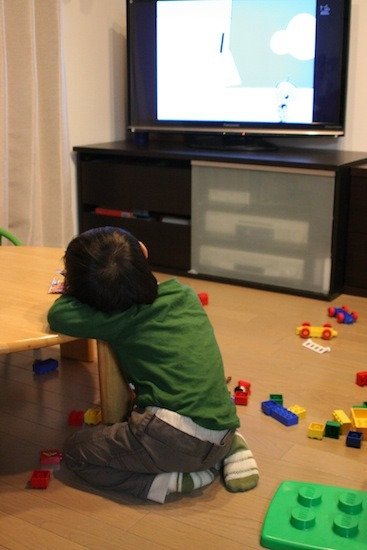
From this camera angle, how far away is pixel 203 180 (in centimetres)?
358

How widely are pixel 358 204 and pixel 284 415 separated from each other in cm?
143

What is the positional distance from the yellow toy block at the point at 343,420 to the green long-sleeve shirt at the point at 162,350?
1.47 feet

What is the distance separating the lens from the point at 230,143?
3.88 m

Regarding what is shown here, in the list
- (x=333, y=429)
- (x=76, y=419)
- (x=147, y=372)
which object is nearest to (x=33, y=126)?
(x=76, y=419)

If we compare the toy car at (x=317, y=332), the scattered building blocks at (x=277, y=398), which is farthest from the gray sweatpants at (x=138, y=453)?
the toy car at (x=317, y=332)

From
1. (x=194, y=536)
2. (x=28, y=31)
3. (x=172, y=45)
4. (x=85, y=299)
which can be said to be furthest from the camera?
(x=172, y=45)

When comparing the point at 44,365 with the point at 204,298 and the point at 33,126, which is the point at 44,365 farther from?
the point at 33,126

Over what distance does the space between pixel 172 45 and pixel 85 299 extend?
7.65 ft

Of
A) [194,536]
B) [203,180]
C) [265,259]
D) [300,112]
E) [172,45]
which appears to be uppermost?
[172,45]

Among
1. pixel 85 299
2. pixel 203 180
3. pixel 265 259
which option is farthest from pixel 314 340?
pixel 85 299

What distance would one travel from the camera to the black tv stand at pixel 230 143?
3.72m

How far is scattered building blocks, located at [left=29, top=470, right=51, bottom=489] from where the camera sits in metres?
1.85

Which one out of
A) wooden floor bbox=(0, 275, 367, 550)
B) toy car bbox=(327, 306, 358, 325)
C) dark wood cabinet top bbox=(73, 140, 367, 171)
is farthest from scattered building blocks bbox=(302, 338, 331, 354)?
dark wood cabinet top bbox=(73, 140, 367, 171)

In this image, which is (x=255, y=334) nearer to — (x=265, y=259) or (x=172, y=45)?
(x=265, y=259)
